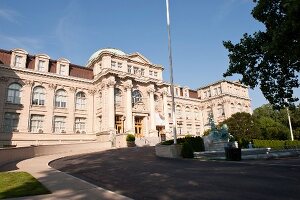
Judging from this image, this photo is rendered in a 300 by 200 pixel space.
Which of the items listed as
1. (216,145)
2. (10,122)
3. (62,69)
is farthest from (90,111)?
(216,145)

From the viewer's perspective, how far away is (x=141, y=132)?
49188mm

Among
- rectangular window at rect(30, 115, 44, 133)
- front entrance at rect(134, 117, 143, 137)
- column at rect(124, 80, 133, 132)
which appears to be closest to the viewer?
rectangular window at rect(30, 115, 44, 133)

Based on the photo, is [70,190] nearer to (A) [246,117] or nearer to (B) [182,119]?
(A) [246,117]

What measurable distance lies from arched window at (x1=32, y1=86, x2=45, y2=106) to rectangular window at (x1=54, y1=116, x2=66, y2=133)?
12.1 ft

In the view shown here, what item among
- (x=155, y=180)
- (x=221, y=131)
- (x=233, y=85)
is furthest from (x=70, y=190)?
(x=233, y=85)

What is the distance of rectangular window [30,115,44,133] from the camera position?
41.7 meters

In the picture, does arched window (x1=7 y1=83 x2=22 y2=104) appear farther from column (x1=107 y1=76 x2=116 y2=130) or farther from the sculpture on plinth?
the sculpture on plinth

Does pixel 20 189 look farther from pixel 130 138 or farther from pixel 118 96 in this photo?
pixel 118 96

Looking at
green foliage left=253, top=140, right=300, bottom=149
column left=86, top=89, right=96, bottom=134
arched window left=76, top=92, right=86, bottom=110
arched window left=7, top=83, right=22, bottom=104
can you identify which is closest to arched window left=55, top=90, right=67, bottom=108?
arched window left=76, top=92, right=86, bottom=110

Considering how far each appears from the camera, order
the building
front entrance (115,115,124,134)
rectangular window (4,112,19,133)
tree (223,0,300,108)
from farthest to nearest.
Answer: front entrance (115,115,124,134)
the building
rectangular window (4,112,19,133)
tree (223,0,300,108)

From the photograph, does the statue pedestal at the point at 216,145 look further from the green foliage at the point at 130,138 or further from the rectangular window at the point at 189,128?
the rectangular window at the point at 189,128

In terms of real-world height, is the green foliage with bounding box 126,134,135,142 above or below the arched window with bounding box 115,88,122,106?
below

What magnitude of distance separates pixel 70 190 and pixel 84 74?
43121mm

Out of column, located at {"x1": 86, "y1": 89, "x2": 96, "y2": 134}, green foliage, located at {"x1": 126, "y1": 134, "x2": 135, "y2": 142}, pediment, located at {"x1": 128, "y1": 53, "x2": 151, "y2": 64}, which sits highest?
pediment, located at {"x1": 128, "y1": 53, "x2": 151, "y2": 64}
